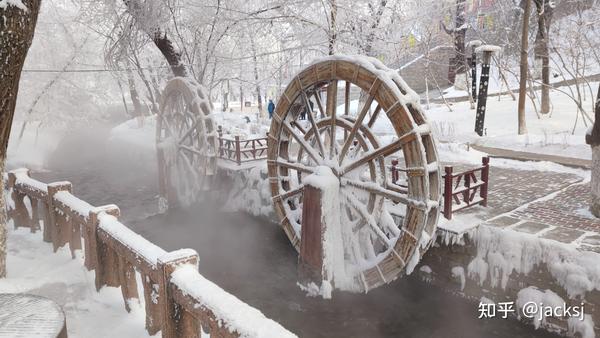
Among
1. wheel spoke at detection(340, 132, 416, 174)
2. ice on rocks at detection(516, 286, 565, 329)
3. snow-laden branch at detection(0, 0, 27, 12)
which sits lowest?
ice on rocks at detection(516, 286, 565, 329)

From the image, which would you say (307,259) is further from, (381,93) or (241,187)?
(241,187)

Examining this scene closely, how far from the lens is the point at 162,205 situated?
1309 cm

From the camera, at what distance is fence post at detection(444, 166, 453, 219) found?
20.8 feet

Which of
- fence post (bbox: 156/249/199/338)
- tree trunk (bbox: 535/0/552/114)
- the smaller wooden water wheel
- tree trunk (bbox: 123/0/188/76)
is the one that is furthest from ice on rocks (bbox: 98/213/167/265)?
tree trunk (bbox: 535/0/552/114)

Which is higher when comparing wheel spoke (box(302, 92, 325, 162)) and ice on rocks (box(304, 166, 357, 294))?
wheel spoke (box(302, 92, 325, 162))

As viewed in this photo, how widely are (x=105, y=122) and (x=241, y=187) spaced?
2269cm

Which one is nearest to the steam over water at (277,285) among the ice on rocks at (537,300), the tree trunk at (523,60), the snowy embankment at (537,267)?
the ice on rocks at (537,300)

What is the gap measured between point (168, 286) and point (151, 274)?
391 millimetres

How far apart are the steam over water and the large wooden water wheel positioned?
0.64 metres

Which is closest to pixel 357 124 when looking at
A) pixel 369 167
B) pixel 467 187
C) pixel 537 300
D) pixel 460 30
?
pixel 369 167

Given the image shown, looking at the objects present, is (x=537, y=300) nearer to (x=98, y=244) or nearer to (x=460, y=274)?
(x=460, y=274)

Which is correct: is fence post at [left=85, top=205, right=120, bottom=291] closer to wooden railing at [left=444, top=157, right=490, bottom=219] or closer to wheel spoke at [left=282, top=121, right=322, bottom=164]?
wheel spoke at [left=282, top=121, right=322, bottom=164]

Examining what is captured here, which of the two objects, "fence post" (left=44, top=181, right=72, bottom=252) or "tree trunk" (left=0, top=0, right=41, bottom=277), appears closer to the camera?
"tree trunk" (left=0, top=0, right=41, bottom=277)

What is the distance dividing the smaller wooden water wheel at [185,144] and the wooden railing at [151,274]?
546 centimetres
